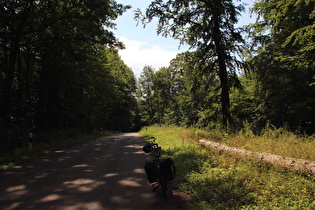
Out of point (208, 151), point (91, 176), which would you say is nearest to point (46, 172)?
point (91, 176)

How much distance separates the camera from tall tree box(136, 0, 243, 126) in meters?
12.7

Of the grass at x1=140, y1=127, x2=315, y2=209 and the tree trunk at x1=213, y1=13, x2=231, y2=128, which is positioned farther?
the tree trunk at x1=213, y1=13, x2=231, y2=128

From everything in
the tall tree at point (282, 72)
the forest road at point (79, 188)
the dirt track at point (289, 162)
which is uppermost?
the tall tree at point (282, 72)

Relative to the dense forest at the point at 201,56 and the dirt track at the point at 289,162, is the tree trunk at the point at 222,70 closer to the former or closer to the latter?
the dense forest at the point at 201,56

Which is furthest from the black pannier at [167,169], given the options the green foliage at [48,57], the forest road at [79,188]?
the green foliage at [48,57]

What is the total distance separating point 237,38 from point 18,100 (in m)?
17.6

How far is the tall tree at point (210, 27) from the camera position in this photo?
41.8 feet

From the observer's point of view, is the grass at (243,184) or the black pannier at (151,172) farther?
the black pannier at (151,172)

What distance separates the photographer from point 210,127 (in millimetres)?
15484

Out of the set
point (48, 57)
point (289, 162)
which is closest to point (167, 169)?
point (289, 162)

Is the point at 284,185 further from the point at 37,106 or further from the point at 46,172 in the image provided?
the point at 37,106

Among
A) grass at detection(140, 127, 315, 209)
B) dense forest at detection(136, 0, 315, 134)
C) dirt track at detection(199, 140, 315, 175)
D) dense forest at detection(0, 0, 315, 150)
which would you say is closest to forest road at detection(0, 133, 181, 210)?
grass at detection(140, 127, 315, 209)

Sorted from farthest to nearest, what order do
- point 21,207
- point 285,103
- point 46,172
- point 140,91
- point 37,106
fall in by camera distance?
Result: 1. point 140,91
2. point 37,106
3. point 285,103
4. point 46,172
5. point 21,207

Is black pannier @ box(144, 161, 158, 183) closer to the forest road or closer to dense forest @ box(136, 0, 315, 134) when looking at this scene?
the forest road
